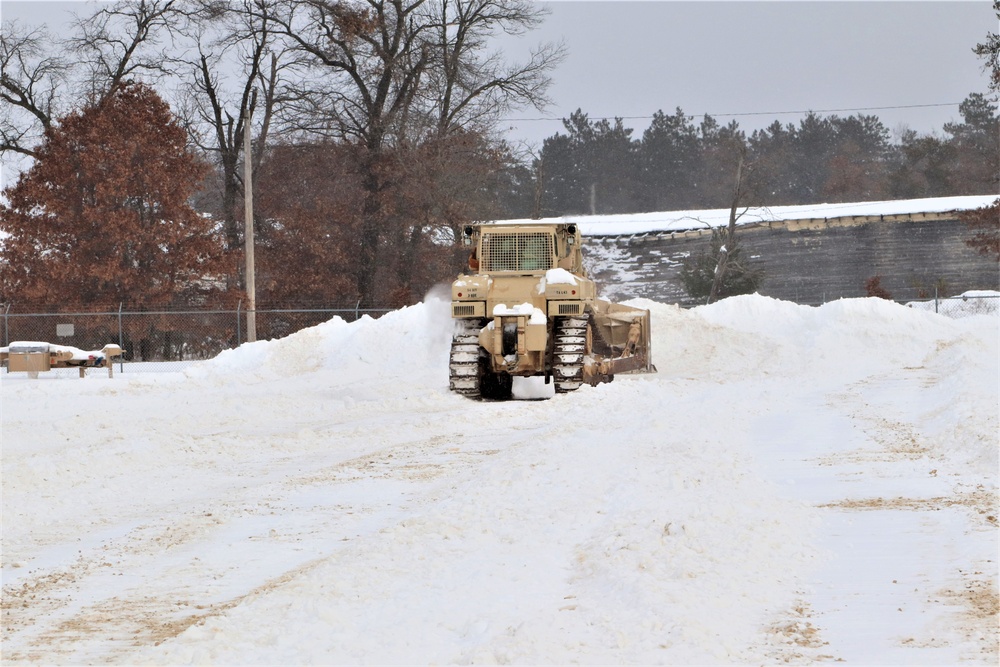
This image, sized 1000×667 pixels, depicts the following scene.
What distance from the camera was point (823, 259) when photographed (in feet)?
182

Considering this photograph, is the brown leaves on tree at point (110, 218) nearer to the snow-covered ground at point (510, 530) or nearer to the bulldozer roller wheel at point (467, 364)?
the snow-covered ground at point (510, 530)

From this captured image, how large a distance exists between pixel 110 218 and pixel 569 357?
63.3 feet

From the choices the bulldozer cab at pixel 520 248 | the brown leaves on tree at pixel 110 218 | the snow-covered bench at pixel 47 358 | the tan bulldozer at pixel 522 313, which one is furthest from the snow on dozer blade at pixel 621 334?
the brown leaves on tree at pixel 110 218

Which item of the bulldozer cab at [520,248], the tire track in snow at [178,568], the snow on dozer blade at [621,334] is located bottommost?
the tire track in snow at [178,568]

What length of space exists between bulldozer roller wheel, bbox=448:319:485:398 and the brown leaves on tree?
1693 centimetres

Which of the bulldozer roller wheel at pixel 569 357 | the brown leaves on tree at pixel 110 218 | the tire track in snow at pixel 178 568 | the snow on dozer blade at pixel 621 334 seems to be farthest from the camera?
the brown leaves on tree at pixel 110 218

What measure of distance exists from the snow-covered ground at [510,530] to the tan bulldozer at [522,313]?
1026mm

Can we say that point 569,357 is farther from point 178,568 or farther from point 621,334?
point 178,568

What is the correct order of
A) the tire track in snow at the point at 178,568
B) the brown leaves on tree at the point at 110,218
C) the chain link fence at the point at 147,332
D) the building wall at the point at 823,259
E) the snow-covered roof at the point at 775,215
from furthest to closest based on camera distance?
the snow-covered roof at the point at 775,215, the building wall at the point at 823,259, the brown leaves on tree at the point at 110,218, the chain link fence at the point at 147,332, the tire track in snow at the point at 178,568

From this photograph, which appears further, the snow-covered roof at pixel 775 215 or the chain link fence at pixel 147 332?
the snow-covered roof at pixel 775 215

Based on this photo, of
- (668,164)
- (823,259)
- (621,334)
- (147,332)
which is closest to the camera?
(621,334)

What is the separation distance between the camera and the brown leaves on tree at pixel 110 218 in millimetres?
35312

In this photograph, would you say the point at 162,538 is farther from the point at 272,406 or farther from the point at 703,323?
the point at 703,323

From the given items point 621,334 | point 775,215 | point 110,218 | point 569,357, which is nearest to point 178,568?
point 569,357
